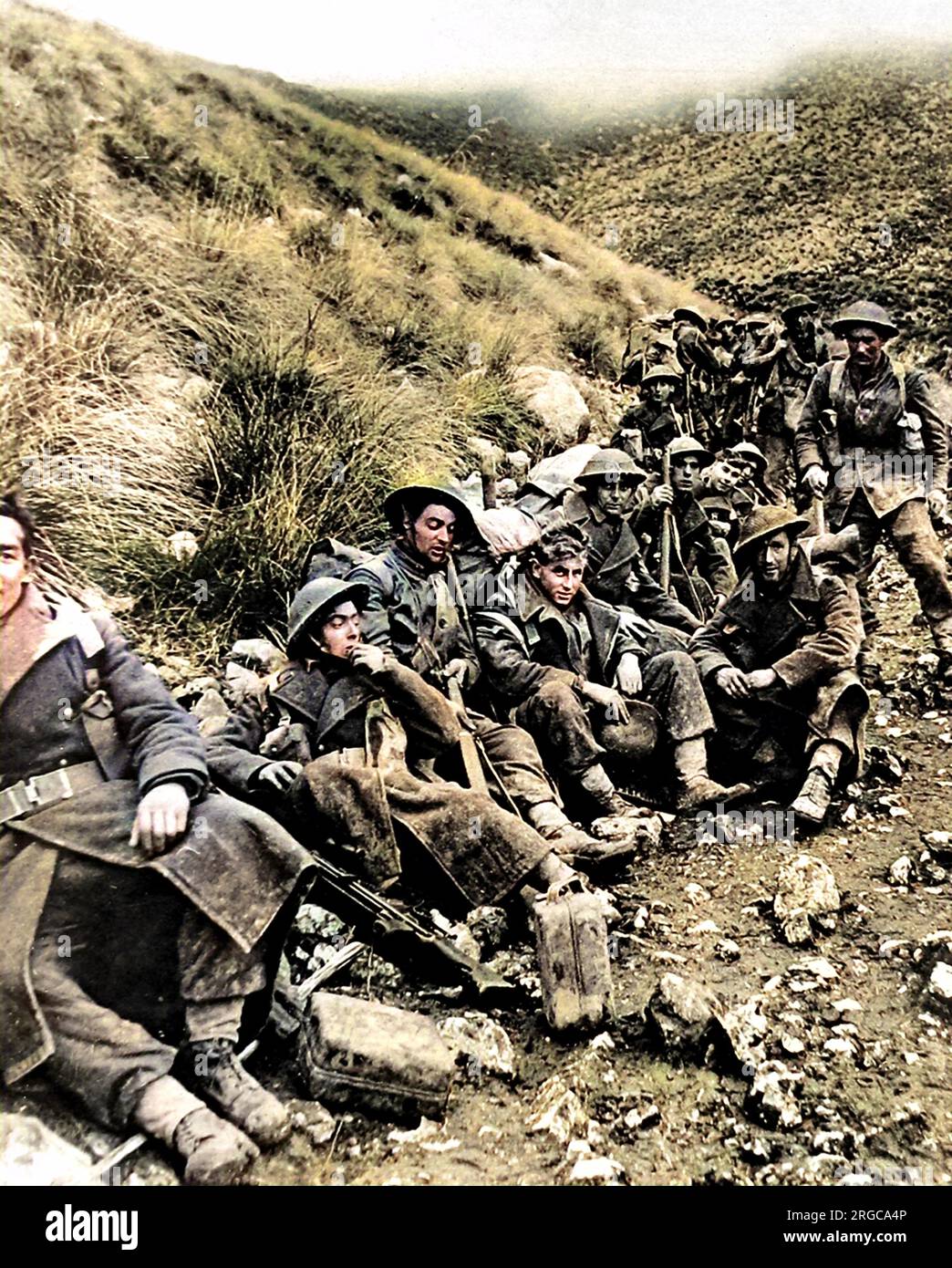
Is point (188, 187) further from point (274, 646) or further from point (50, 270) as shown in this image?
point (274, 646)

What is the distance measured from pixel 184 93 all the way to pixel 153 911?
9652mm

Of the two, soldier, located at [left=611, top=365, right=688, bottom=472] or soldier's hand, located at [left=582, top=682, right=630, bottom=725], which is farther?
soldier, located at [left=611, top=365, right=688, bottom=472]

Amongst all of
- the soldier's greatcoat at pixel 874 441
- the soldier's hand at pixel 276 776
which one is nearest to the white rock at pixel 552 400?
the soldier's greatcoat at pixel 874 441

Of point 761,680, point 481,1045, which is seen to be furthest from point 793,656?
point 481,1045

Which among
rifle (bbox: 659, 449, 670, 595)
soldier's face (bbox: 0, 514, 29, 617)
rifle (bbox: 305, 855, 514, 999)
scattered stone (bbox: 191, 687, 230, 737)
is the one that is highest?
soldier's face (bbox: 0, 514, 29, 617)

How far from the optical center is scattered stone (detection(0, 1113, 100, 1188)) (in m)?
2.75

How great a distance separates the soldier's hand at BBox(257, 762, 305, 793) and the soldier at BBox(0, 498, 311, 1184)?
1.64ft

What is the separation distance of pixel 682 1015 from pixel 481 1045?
73 centimetres

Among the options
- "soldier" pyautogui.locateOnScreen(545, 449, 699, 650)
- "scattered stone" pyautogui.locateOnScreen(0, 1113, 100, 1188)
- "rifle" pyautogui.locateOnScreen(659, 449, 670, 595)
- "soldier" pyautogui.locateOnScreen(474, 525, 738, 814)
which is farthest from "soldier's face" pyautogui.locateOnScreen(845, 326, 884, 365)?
"scattered stone" pyautogui.locateOnScreen(0, 1113, 100, 1188)

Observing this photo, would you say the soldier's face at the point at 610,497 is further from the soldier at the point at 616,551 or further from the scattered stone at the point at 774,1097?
the scattered stone at the point at 774,1097

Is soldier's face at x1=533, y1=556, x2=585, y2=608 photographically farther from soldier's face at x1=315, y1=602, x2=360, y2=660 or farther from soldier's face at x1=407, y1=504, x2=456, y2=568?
soldier's face at x1=315, y1=602, x2=360, y2=660

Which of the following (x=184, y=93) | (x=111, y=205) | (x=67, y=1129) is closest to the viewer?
(x=67, y=1129)
